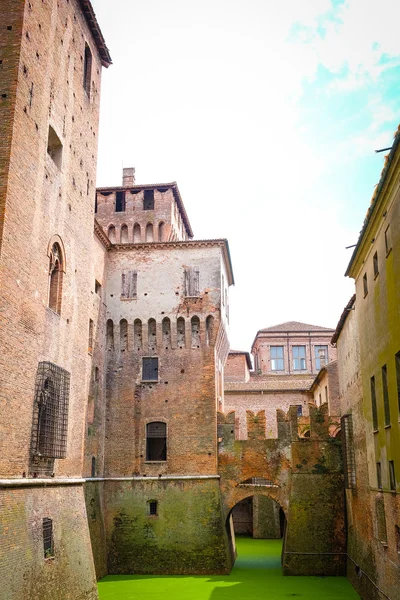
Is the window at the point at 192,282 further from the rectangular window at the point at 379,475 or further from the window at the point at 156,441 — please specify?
the rectangular window at the point at 379,475

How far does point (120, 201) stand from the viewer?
108ft

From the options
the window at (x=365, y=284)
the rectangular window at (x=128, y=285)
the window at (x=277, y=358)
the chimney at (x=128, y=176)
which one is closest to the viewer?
the window at (x=365, y=284)

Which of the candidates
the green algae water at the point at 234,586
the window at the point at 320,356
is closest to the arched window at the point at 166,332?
the green algae water at the point at 234,586

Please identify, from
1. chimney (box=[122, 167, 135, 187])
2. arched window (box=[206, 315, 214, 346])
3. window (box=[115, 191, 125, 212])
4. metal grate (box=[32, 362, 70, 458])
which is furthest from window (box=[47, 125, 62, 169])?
chimney (box=[122, 167, 135, 187])

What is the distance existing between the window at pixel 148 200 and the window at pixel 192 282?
6.26 metres

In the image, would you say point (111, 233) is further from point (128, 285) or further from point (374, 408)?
point (374, 408)

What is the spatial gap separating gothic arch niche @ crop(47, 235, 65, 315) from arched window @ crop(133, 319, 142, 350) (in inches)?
402

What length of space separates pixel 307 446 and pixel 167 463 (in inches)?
232

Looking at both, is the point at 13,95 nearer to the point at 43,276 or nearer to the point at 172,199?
the point at 43,276

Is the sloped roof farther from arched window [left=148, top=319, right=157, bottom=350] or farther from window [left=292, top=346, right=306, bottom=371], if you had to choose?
arched window [left=148, top=319, right=157, bottom=350]

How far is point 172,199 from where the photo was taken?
3225 centimetres

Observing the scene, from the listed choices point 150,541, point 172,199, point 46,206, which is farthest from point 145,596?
point 172,199

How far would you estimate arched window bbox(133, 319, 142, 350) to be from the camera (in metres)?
27.1

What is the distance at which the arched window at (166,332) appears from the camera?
2698 cm
